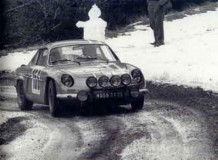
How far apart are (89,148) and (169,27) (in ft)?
61.5

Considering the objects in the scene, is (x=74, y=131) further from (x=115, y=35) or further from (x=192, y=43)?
(x=115, y=35)

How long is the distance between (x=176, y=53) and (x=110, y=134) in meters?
10.2

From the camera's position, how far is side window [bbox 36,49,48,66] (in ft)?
33.5

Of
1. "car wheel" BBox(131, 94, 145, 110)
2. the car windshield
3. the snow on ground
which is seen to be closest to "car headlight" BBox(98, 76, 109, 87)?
"car wheel" BBox(131, 94, 145, 110)

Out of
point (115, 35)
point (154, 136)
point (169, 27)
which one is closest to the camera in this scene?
point (154, 136)

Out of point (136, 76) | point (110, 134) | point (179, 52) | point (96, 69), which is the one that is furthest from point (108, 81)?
point (179, 52)

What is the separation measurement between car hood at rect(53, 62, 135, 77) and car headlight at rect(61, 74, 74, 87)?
9cm

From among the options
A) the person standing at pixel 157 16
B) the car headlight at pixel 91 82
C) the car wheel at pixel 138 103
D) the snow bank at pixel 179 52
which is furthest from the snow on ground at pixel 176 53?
the car wheel at pixel 138 103

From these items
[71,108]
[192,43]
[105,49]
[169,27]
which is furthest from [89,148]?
[169,27]

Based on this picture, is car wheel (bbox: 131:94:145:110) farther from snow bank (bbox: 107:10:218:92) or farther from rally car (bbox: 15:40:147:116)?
snow bank (bbox: 107:10:218:92)

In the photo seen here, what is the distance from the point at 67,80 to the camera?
9055 millimetres

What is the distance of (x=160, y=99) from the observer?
35.5 feet

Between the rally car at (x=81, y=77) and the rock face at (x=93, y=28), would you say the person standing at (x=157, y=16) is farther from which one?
the rally car at (x=81, y=77)

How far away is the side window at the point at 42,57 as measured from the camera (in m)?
10.2
